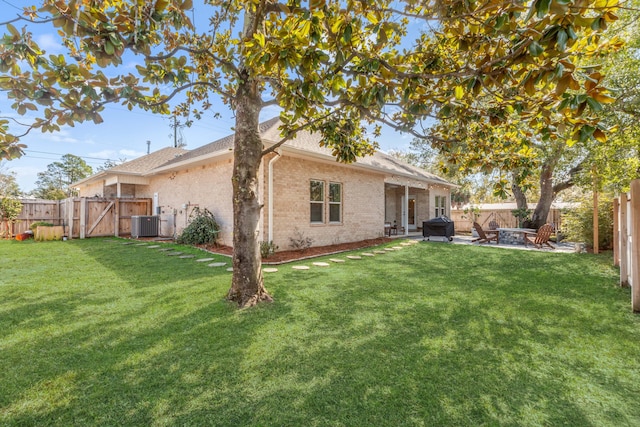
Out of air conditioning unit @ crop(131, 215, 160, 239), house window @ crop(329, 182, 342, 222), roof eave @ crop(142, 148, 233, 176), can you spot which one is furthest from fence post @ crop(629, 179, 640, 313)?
air conditioning unit @ crop(131, 215, 160, 239)

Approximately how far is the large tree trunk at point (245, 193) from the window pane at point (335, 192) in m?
6.70

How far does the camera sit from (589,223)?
10008 mm

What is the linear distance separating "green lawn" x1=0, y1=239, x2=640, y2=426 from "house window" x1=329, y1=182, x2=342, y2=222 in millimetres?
5481

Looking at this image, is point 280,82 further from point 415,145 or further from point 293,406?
point 415,145

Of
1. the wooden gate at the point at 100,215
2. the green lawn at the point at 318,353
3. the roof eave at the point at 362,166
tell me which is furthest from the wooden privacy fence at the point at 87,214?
the roof eave at the point at 362,166

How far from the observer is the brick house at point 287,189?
9188 millimetres

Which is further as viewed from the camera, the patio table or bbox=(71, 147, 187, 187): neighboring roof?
bbox=(71, 147, 187, 187): neighboring roof

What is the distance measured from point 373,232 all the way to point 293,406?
11.0 m

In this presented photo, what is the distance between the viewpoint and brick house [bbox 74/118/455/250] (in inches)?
362

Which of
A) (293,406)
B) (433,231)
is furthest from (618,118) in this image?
(293,406)

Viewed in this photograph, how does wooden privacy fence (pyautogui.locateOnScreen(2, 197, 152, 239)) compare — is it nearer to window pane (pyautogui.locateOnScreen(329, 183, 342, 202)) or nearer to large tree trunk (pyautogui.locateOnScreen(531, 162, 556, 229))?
window pane (pyautogui.locateOnScreen(329, 183, 342, 202))

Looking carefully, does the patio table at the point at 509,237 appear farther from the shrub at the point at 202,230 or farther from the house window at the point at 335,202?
the shrub at the point at 202,230

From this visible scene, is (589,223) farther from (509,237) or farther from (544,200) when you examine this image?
(544,200)

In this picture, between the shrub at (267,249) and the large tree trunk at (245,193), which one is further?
the shrub at (267,249)
